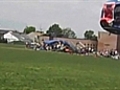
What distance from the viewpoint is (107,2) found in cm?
2753

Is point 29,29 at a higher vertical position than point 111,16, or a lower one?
lower

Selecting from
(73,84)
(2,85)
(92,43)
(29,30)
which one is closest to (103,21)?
(73,84)

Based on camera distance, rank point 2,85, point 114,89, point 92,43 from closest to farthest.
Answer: point 2,85 < point 114,89 < point 92,43

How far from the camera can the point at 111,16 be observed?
27.2 m

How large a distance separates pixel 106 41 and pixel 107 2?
70.3 metres

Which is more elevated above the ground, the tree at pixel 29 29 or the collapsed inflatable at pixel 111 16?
the collapsed inflatable at pixel 111 16

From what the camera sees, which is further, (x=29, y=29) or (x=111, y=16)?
(x=29, y=29)

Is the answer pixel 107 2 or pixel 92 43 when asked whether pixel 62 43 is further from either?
pixel 92 43

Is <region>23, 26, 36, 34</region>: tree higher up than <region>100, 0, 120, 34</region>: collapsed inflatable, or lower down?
lower down

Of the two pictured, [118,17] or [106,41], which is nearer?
[118,17]

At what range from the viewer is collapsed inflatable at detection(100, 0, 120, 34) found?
26.5 m

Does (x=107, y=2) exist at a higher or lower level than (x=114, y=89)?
higher

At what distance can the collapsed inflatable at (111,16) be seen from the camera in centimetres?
2648

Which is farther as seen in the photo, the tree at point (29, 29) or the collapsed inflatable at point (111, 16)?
the tree at point (29, 29)
